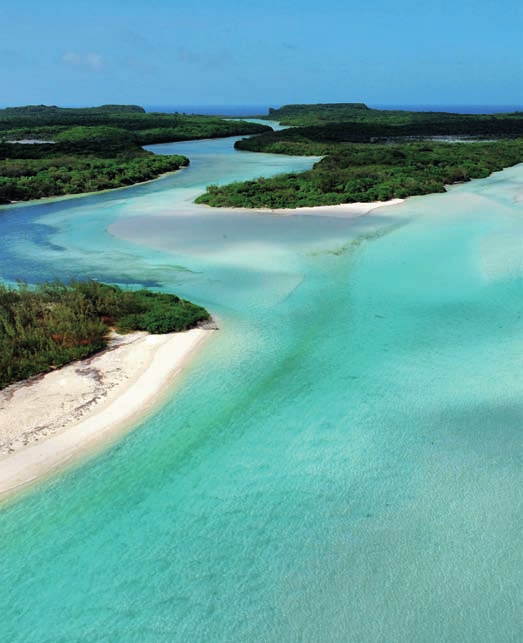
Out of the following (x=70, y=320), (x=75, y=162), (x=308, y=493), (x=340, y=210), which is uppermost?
(x=75, y=162)

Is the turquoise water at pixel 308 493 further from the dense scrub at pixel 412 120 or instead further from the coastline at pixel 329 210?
the dense scrub at pixel 412 120

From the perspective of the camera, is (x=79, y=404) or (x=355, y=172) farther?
(x=355, y=172)

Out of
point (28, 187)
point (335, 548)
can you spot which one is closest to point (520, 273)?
point (335, 548)

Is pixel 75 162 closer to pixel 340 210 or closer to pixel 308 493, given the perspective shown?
pixel 340 210

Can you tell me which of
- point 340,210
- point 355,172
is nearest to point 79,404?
point 340,210

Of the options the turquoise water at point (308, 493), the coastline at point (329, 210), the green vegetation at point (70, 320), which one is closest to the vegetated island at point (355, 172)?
the coastline at point (329, 210)

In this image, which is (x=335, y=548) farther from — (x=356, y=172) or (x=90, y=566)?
(x=356, y=172)
